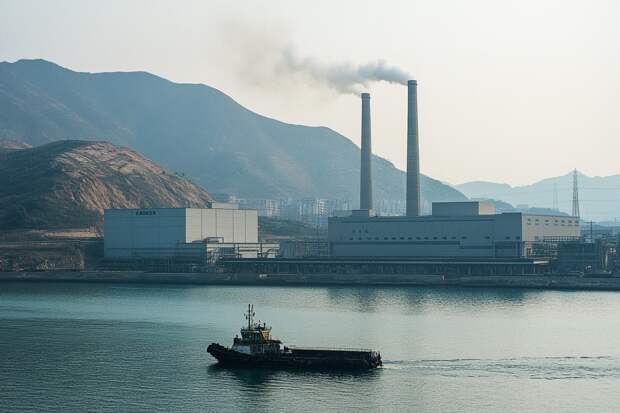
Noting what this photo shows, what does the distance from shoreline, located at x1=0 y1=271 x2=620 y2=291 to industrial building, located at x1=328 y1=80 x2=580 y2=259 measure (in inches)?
560

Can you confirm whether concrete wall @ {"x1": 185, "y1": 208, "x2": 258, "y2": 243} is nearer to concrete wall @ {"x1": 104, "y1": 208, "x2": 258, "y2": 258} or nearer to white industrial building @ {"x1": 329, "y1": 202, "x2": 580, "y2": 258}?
concrete wall @ {"x1": 104, "y1": 208, "x2": 258, "y2": 258}

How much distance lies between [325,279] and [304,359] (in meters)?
82.9

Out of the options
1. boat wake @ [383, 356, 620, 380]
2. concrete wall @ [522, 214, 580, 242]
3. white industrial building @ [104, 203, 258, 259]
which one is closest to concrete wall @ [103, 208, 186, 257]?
white industrial building @ [104, 203, 258, 259]

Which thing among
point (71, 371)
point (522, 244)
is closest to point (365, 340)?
point (71, 371)

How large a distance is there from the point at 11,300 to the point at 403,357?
209ft

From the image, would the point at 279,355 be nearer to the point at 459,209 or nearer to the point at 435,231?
the point at 435,231

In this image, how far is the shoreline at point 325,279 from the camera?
136m

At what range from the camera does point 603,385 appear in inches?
2411

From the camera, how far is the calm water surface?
189 ft

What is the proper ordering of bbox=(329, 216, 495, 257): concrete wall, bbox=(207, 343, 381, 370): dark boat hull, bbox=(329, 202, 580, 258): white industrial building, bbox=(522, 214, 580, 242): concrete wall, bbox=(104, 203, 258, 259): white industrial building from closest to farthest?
bbox=(207, 343, 381, 370): dark boat hull
bbox=(329, 202, 580, 258): white industrial building
bbox=(329, 216, 495, 257): concrete wall
bbox=(522, 214, 580, 242): concrete wall
bbox=(104, 203, 258, 259): white industrial building

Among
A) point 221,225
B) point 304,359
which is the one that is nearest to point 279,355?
point 304,359

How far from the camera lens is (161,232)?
178 meters

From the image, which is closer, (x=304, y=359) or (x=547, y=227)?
(x=304, y=359)

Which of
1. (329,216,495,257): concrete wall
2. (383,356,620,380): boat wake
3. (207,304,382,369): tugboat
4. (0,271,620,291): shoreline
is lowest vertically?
(383,356,620,380): boat wake
